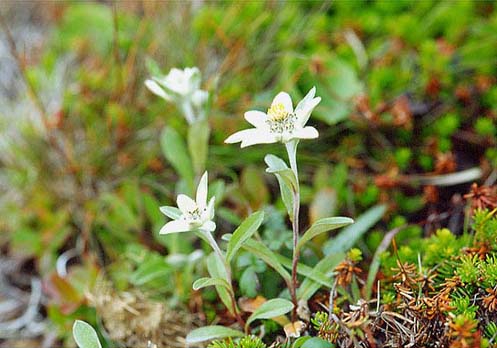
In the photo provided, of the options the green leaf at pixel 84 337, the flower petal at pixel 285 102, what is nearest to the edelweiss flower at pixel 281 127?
the flower petal at pixel 285 102

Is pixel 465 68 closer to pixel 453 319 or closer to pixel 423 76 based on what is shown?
pixel 423 76

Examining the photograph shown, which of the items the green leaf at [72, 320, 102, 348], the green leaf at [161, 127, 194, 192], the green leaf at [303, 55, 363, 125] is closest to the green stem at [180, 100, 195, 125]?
the green leaf at [161, 127, 194, 192]

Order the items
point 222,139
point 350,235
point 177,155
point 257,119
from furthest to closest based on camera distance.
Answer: point 222,139
point 177,155
point 350,235
point 257,119

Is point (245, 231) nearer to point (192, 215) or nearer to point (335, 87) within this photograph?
point (192, 215)

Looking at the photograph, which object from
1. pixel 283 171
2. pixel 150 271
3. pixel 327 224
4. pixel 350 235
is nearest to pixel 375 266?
pixel 350 235

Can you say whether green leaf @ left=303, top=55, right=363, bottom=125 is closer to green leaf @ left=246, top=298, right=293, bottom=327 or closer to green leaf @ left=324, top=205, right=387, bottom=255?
green leaf @ left=324, top=205, right=387, bottom=255

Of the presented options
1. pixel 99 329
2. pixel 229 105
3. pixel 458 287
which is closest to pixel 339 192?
pixel 229 105
